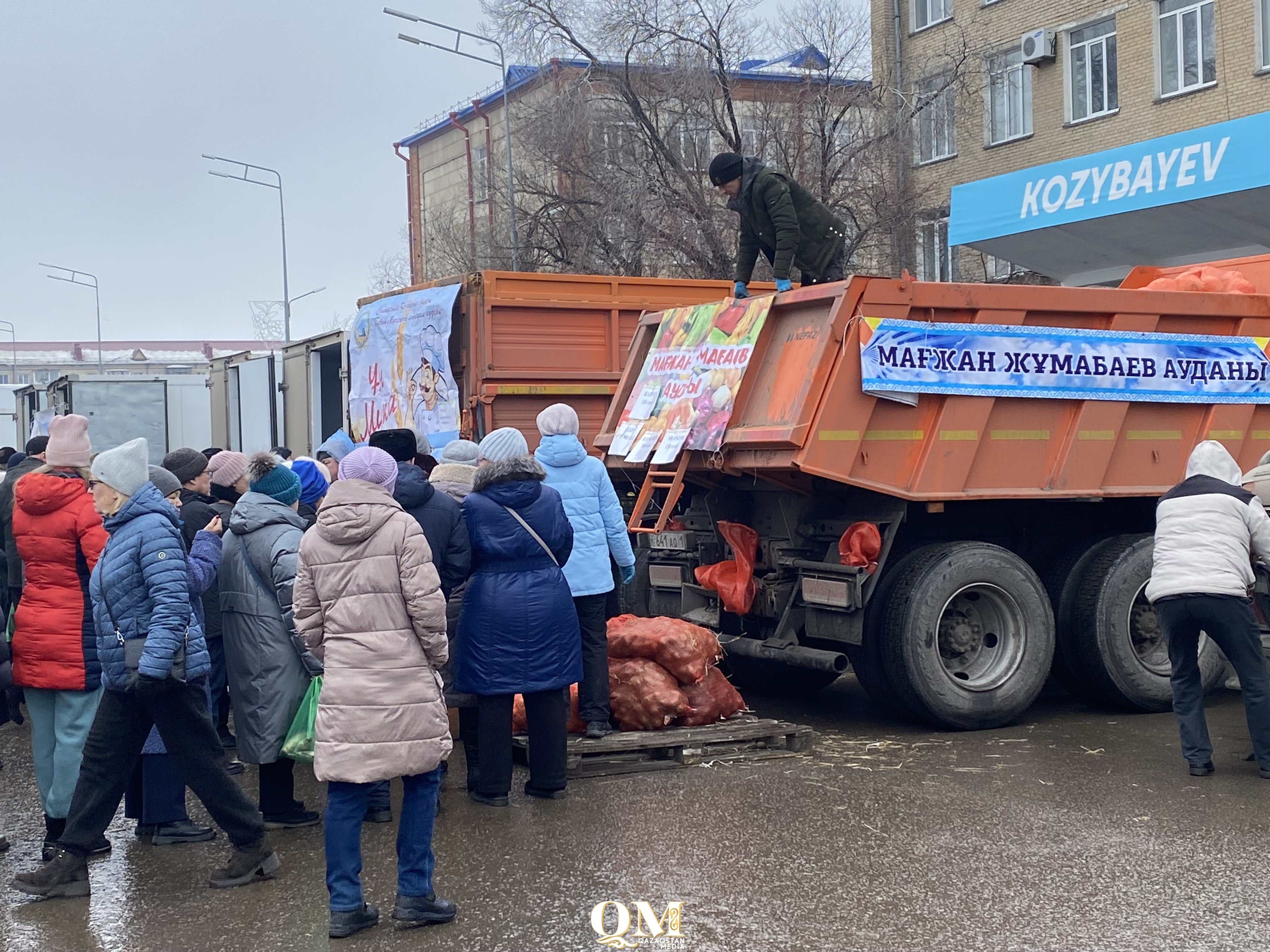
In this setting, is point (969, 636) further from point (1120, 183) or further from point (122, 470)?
point (1120, 183)

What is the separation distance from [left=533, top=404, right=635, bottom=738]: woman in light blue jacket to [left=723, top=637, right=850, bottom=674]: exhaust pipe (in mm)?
1030

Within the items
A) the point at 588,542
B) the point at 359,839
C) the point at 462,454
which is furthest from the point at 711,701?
the point at 359,839

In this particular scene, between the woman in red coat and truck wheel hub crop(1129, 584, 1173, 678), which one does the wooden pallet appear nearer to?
the woman in red coat

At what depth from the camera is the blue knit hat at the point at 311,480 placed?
7500 mm

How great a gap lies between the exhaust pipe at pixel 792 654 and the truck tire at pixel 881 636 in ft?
0.45

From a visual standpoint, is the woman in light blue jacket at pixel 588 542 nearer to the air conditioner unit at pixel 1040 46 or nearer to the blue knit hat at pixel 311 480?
the blue knit hat at pixel 311 480

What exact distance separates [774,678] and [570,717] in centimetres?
217

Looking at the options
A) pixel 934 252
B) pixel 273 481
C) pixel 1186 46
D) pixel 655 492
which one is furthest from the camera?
pixel 934 252

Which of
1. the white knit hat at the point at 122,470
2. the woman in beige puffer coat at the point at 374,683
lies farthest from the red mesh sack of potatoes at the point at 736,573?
the white knit hat at the point at 122,470

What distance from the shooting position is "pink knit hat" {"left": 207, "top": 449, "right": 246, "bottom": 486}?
6.93 m

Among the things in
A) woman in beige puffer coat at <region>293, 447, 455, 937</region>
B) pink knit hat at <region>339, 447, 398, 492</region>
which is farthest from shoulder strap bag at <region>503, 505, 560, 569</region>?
woman in beige puffer coat at <region>293, 447, 455, 937</region>

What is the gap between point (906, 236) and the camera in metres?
24.7

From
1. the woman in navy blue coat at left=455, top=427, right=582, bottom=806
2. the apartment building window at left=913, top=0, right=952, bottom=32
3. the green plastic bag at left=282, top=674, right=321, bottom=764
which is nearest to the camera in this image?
the green plastic bag at left=282, top=674, right=321, bottom=764

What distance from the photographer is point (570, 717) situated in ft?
24.7
